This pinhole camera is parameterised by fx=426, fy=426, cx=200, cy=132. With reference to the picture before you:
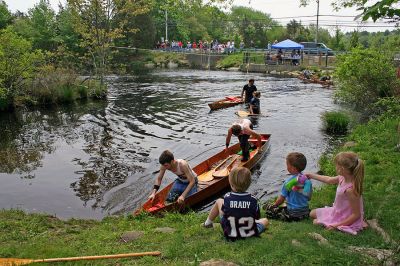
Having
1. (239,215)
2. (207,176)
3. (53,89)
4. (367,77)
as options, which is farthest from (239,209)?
(53,89)

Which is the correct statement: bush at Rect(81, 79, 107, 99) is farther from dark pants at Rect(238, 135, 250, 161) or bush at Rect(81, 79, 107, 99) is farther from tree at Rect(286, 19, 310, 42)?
tree at Rect(286, 19, 310, 42)

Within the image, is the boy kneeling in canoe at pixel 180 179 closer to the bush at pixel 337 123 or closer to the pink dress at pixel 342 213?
the pink dress at pixel 342 213

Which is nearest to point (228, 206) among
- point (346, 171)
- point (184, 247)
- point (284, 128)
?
point (184, 247)

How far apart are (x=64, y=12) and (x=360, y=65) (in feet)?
139

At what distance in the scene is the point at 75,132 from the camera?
17.8 m

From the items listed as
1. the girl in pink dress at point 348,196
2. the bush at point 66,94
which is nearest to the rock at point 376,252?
the girl in pink dress at point 348,196

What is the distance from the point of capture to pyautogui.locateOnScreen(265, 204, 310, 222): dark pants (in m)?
6.63

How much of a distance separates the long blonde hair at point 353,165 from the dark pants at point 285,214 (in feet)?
3.59

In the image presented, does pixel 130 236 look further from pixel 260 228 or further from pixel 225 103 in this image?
pixel 225 103

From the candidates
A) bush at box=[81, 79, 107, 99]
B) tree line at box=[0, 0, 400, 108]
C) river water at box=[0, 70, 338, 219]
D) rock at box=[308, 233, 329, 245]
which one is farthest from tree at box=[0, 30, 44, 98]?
rock at box=[308, 233, 329, 245]

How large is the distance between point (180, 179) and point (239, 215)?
11.0ft

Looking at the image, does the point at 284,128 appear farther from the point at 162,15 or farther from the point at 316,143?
the point at 162,15

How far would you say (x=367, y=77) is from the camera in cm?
1784

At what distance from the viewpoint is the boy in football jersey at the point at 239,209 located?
5.58m
